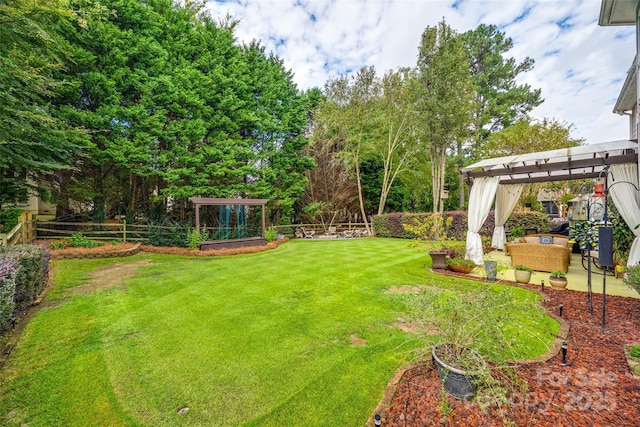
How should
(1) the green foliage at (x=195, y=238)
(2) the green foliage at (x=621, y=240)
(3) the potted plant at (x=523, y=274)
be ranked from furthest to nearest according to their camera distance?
(1) the green foliage at (x=195, y=238), (2) the green foliage at (x=621, y=240), (3) the potted plant at (x=523, y=274)

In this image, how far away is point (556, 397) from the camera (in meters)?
2.10

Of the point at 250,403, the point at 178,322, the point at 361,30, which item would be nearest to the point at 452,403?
the point at 250,403

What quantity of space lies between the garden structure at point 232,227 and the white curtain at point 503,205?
9.50 metres

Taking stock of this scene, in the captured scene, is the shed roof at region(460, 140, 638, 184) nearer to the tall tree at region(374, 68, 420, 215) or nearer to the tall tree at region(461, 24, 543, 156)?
the tall tree at region(374, 68, 420, 215)

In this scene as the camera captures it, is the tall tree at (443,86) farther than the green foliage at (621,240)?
Yes

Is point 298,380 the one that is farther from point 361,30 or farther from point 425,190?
point 425,190

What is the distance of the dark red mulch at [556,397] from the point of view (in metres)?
1.87

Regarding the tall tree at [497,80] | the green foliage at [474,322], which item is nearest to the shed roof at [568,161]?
the green foliage at [474,322]

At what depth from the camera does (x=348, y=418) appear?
6.75ft

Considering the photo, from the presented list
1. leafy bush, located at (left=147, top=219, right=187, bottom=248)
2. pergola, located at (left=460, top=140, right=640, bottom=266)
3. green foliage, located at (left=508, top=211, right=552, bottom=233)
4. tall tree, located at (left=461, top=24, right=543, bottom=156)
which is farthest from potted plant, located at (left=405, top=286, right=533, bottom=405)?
tall tree, located at (left=461, top=24, right=543, bottom=156)

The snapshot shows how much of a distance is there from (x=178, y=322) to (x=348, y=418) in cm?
296

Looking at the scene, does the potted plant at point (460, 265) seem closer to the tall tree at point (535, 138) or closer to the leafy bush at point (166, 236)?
the leafy bush at point (166, 236)

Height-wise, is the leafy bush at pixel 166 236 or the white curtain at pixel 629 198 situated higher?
the white curtain at pixel 629 198

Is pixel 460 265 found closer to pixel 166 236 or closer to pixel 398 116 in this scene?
pixel 166 236
